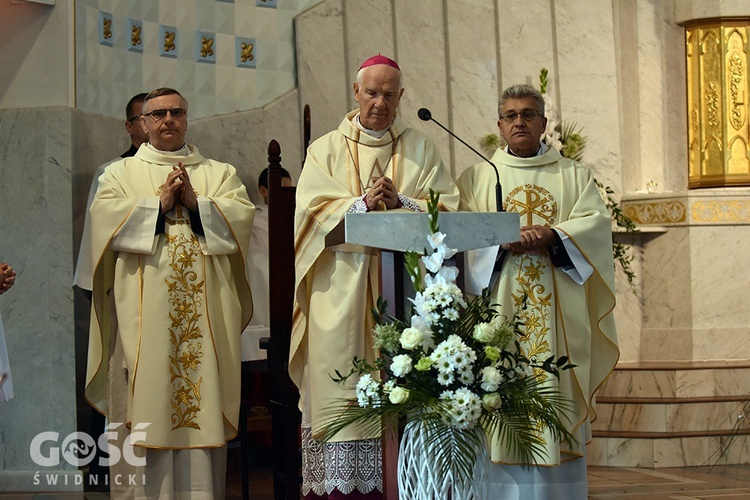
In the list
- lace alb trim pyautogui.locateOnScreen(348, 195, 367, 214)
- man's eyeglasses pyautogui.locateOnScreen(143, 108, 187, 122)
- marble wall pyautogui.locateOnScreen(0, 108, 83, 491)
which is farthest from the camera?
marble wall pyautogui.locateOnScreen(0, 108, 83, 491)

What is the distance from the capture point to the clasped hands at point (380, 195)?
14.6ft

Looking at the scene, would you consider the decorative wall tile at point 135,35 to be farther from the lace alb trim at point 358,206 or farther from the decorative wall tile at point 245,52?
the lace alb trim at point 358,206

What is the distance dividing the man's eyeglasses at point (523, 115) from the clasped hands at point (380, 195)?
37.5 inches

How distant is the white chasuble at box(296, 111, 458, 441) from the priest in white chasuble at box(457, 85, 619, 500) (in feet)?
1.15

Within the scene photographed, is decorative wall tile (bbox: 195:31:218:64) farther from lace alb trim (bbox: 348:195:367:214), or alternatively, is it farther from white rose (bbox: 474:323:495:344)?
white rose (bbox: 474:323:495:344)

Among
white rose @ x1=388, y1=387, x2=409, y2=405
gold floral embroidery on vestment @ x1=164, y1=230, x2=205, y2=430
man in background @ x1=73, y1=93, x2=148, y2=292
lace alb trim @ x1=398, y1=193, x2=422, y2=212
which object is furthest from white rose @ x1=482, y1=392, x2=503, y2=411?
man in background @ x1=73, y1=93, x2=148, y2=292

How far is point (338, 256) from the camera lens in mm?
4961

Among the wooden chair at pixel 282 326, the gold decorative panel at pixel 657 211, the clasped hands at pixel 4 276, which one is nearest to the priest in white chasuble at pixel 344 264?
the wooden chair at pixel 282 326

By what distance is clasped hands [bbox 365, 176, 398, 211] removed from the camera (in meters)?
4.45

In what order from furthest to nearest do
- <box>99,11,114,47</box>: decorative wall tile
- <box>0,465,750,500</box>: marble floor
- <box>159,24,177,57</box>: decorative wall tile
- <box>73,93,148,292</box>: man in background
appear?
1. <box>159,24,177,57</box>: decorative wall tile
2. <box>99,11,114,47</box>: decorative wall tile
3. <box>73,93,148,292</box>: man in background
4. <box>0,465,750,500</box>: marble floor

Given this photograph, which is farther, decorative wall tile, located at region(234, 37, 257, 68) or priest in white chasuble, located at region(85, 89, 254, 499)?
decorative wall tile, located at region(234, 37, 257, 68)

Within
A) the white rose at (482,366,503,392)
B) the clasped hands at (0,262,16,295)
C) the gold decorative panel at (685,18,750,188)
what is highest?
Result: the gold decorative panel at (685,18,750,188)

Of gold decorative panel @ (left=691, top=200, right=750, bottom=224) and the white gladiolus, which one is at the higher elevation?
gold decorative panel @ (left=691, top=200, right=750, bottom=224)

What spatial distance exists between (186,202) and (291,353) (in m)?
0.87
